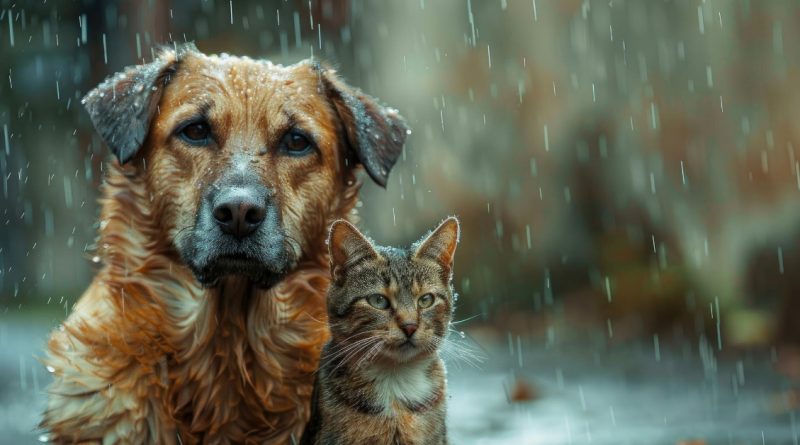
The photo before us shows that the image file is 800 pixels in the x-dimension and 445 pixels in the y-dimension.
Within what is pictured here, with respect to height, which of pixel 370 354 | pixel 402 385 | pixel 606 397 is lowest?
pixel 606 397

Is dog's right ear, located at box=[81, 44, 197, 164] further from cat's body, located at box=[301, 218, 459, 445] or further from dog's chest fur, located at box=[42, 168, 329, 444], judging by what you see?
cat's body, located at box=[301, 218, 459, 445]

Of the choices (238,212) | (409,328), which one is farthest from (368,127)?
(409,328)

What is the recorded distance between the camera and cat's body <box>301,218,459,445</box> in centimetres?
325

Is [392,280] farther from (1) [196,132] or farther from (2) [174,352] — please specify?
(1) [196,132]

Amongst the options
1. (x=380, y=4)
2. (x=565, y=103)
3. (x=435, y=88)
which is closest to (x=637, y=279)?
(x=565, y=103)

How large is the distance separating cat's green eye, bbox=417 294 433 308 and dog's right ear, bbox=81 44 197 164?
1.48 meters

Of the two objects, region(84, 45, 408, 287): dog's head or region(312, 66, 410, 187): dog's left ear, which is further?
region(312, 66, 410, 187): dog's left ear

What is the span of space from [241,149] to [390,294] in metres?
1.05

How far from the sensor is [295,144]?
14.0 ft

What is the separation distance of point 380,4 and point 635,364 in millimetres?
5487

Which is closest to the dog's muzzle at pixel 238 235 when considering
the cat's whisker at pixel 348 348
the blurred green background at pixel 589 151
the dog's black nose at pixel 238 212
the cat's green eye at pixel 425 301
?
the dog's black nose at pixel 238 212

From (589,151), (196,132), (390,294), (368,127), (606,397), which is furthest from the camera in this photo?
(589,151)

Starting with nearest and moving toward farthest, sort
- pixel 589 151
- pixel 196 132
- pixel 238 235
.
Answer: pixel 238 235, pixel 196 132, pixel 589 151

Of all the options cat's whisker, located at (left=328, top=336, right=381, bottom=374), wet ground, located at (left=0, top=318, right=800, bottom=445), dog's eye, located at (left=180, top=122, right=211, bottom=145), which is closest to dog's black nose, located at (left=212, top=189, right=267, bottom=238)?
dog's eye, located at (left=180, top=122, right=211, bottom=145)
